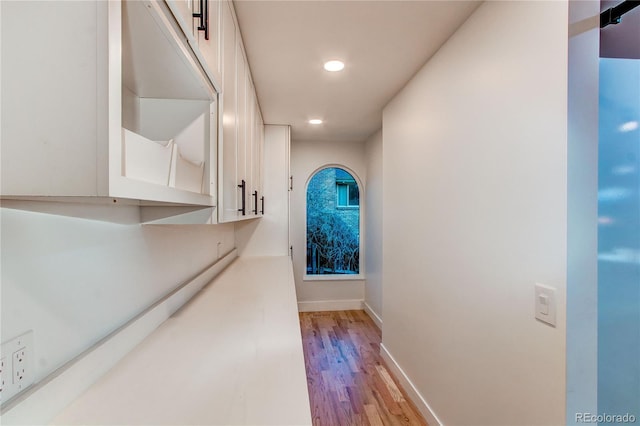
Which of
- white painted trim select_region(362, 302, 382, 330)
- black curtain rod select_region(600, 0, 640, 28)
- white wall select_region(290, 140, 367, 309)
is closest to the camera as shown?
black curtain rod select_region(600, 0, 640, 28)

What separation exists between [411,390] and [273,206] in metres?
2.24

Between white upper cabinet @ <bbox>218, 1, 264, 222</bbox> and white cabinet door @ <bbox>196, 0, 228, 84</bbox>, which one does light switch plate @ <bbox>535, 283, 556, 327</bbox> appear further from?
white cabinet door @ <bbox>196, 0, 228, 84</bbox>

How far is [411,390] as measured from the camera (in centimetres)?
209

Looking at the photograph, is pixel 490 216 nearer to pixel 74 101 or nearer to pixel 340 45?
pixel 340 45

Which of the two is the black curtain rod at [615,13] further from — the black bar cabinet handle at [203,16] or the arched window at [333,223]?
the arched window at [333,223]

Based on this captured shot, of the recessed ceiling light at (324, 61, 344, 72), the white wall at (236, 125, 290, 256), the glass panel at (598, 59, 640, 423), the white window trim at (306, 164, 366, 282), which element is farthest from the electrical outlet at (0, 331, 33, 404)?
the white window trim at (306, 164, 366, 282)

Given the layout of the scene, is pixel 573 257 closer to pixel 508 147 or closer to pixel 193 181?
pixel 508 147

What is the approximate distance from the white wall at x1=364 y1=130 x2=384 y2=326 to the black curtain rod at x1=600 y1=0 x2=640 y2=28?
255 centimetres

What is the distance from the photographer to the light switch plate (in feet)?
3.25

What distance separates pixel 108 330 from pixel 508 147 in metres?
1.65

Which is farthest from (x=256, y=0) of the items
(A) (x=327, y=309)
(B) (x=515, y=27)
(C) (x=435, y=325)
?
(A) (x=327, y=309)

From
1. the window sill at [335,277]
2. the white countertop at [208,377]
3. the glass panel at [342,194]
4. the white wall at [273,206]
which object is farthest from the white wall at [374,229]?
the white countertop at [208,377]

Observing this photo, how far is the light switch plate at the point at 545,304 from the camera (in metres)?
0.99

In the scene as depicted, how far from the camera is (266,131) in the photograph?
333cm
